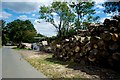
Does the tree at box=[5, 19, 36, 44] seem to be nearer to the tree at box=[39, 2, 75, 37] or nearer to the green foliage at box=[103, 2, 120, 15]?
the tree at box=[39, 2, 75, 37]

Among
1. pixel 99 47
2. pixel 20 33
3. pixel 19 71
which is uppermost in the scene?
pixel 20 33

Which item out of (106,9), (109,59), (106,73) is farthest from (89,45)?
(106,9)

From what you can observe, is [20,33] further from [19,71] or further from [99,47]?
[99,47]

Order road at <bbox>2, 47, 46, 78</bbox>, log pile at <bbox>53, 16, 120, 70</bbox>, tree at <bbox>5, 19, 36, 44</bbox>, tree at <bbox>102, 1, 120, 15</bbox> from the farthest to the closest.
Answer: tree at <bbox>5, 19, 36, 44</bbox>
tree at <bbox>102, 1, 120, 15</bbox>
log pile at <bbox>53, 16, 120, 70</bbox>
road at <bbox>2, 47, 46, 78</bbox>

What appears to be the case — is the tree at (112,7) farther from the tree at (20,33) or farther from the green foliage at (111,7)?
the tree at (20,33)

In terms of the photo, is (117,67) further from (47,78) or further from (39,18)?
(39,18)

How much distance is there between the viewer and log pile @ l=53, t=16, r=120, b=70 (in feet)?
31.1

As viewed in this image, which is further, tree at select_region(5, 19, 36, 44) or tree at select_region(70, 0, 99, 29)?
tree at select_region(5, 19, 36, 44)

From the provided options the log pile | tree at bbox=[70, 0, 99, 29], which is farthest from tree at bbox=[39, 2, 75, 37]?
the log pile

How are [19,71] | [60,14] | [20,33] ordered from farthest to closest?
1. [20,33]
2. [60,14]
3. [19,71]

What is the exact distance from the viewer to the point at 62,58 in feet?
48.8

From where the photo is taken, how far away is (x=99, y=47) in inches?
414

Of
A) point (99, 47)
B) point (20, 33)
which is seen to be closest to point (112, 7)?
point (99, 47)

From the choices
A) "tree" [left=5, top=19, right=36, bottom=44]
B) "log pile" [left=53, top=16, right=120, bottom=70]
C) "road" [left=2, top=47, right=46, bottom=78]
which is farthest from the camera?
"tree" [left=5, top=19, right=36, bottom=44]
